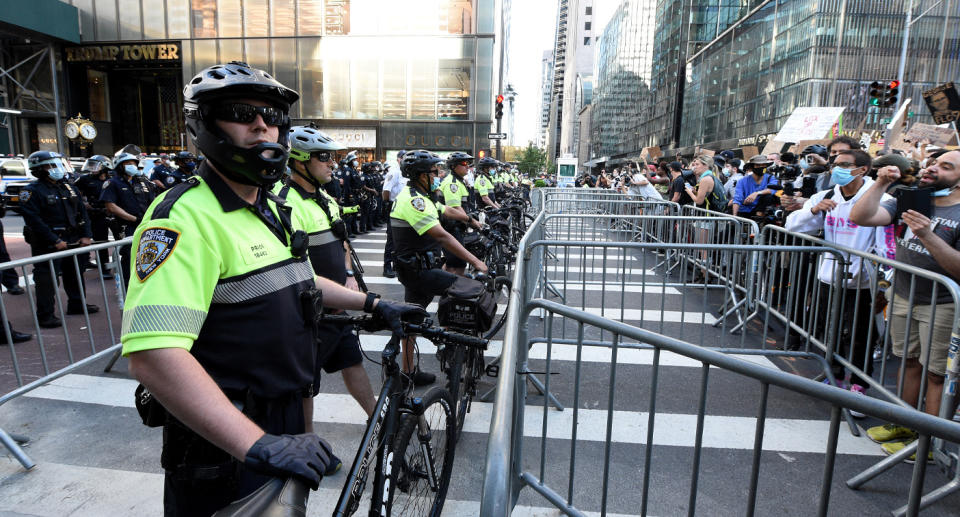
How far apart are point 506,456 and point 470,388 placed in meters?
2.79

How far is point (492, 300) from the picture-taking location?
3.87 m

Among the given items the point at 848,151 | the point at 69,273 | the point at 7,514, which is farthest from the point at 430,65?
the point at 7,514

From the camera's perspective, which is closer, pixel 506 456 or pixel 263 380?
pixel 506 456

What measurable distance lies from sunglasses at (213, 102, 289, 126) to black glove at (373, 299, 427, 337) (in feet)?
2.84

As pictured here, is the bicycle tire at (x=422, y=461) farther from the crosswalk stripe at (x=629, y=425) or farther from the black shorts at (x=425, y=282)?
the black shorts at (x=425, y=282)

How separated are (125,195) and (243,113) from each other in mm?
8214

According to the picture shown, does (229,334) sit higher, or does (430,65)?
(430,65)

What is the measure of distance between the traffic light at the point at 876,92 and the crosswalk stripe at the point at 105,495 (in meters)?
18.7

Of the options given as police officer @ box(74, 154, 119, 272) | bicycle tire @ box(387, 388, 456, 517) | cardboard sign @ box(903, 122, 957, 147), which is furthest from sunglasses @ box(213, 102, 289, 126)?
police officer @ box(74, 154, 119, 272)

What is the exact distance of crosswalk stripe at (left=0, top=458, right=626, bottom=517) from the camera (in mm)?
3129

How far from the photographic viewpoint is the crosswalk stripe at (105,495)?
313 cm

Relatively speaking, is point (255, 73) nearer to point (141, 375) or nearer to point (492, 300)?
point (141, 375)

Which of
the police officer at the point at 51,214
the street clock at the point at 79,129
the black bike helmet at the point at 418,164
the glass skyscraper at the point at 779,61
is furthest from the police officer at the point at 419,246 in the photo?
the street clock at the point at 79,129

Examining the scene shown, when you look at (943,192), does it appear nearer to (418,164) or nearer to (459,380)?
(459,380)
